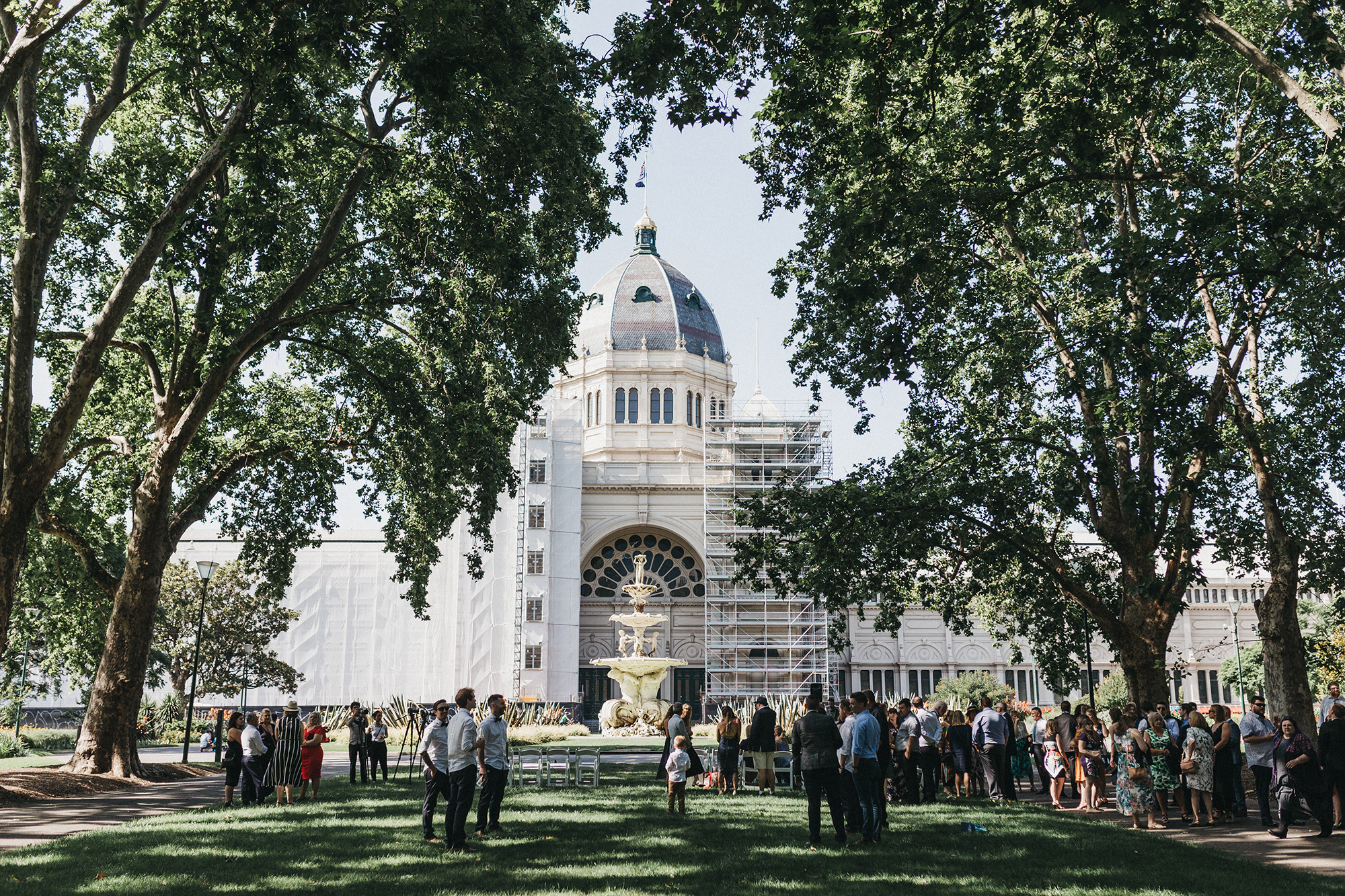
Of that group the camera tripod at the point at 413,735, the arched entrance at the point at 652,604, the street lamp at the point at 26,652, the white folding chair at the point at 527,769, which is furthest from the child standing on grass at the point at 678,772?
the arched entrance at the point at 652,604

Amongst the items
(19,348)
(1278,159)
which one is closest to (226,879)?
(19,348)

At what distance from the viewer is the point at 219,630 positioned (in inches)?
1652

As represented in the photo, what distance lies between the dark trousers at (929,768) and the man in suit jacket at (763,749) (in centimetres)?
233

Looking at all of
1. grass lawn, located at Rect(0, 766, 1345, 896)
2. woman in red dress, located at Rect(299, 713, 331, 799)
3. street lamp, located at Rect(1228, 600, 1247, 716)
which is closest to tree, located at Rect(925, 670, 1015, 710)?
street lamp, located at Rect(1228, 600, 1247, 716)

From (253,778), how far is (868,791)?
9.13 meters

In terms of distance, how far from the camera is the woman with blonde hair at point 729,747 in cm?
1670

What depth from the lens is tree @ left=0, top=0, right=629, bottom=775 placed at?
42.8ft

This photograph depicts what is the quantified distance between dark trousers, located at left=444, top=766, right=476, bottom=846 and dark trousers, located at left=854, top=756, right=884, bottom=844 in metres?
3.88

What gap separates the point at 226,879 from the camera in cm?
858

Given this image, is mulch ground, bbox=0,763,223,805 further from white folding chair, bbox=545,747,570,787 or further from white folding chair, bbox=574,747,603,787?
white folding chair, bbox=574,747,603,787

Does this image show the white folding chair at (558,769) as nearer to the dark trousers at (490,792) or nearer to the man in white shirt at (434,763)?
the dark trousers at (490,792)

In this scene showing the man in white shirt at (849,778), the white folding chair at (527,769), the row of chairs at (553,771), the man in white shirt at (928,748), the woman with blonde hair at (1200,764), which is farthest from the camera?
the white folding chair at (527,769)

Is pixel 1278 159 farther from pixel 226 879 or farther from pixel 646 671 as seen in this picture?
pixel 646 671

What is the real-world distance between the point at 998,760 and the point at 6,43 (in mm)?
17231
